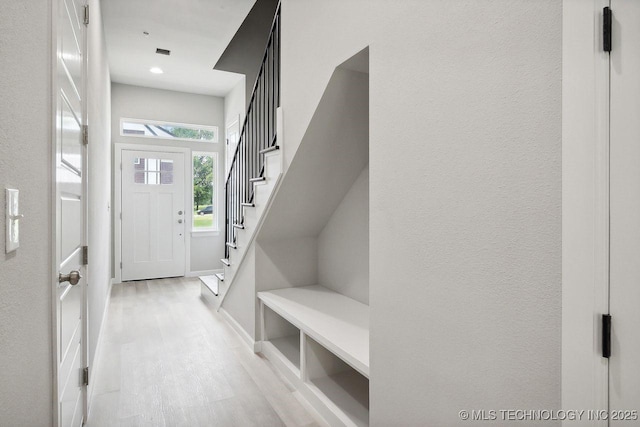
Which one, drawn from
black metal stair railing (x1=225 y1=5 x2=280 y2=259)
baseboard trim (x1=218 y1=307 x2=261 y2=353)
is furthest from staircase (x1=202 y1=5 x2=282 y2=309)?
baseboard trim (x1=218 y1=307 x2=261 y2=353)

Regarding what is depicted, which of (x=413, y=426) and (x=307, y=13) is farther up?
(x=307, y=13)

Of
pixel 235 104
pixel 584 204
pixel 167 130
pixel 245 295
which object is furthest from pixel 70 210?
pixel 167 130

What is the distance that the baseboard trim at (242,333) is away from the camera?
2932 mm

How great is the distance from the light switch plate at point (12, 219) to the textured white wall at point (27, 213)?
0.7 inches

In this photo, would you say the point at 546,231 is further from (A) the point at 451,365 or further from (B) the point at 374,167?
(B) the point at 374,167

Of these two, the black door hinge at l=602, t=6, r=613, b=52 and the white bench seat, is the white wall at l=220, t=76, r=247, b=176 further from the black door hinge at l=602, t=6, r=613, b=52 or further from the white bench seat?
the black door hinge at l=602, t=6, r=613, b=52

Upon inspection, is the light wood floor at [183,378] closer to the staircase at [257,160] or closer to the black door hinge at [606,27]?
the staircase at [257,160]

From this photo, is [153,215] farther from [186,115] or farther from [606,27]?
[606,27]

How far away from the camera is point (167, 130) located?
575cm

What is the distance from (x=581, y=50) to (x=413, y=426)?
4.33ft

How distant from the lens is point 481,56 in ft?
3.59

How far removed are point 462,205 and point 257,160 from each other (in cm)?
251

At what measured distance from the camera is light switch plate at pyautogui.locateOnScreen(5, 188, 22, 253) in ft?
2.25

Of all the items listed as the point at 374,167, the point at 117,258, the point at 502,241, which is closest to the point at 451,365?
the point at 502,241
